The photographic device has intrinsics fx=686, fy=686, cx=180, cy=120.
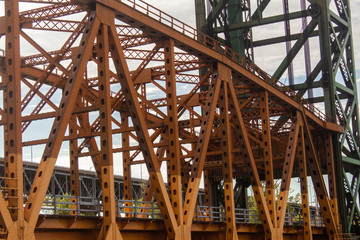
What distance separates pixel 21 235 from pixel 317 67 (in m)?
41.4

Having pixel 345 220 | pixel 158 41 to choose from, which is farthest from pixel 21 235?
pixel 345 220

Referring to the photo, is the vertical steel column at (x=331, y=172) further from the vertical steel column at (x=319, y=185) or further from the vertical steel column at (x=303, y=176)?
the vertical steel column at (x=303, y=176)

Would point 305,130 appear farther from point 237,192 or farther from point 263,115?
point 237,192

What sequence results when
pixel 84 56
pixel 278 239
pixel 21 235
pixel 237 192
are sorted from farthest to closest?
pixel 237 192, pixel 278 239, pixel 84 56, pixel 21 235

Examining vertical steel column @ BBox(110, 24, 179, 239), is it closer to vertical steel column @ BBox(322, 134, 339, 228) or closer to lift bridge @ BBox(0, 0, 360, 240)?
lift bridge @ BBox(0, 0, 360, 240)

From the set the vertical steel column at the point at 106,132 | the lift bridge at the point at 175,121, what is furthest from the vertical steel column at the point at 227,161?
the vertical steel column at the point at 106,132

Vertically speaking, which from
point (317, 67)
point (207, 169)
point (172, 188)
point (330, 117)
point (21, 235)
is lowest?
point (21, 235)

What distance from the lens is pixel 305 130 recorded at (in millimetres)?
51906

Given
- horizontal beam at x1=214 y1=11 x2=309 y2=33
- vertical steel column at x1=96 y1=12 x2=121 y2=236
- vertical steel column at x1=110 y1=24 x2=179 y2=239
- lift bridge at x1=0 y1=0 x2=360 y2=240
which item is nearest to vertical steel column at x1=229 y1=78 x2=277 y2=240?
lift bridge at x1=0 y1=0 x2=360 y2=240

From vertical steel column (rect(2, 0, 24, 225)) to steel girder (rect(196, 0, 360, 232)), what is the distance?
35337mm

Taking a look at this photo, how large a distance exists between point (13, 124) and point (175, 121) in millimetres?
10558

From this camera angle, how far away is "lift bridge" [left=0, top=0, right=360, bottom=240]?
25.6 m

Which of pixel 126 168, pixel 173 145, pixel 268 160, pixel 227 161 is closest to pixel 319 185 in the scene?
pixel 268 160

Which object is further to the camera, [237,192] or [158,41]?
[237,192]
